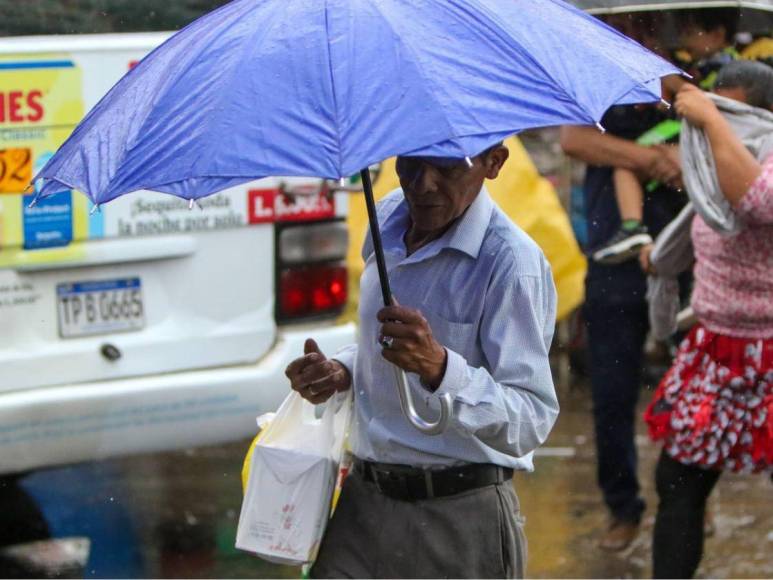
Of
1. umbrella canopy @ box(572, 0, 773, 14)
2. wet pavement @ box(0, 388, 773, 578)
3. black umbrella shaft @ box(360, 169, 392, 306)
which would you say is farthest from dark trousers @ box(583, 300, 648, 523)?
black umbrella shaft @ box(360, 169, 392, 306)

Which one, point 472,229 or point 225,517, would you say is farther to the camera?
point 225,517

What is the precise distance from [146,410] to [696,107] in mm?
2031

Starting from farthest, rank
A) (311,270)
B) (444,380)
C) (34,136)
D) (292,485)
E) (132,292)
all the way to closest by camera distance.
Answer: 1. (311,270)
2. (132,292)
3. (34,136)
4. (292,485)
5. (444,380)

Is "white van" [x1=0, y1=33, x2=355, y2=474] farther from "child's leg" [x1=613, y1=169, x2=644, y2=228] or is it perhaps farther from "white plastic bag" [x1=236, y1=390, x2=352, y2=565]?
"white plastic bag" [x1=236, y1=390, x2=352, y2=565]

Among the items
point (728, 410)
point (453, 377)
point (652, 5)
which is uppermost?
point (652, 5)

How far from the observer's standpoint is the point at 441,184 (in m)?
3.03

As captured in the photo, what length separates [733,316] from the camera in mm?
4438

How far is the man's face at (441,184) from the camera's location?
299cm

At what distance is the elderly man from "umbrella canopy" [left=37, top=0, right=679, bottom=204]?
0.87 feet

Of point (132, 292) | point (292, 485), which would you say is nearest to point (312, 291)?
point (132, 292)

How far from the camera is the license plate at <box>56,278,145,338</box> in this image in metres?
4.89

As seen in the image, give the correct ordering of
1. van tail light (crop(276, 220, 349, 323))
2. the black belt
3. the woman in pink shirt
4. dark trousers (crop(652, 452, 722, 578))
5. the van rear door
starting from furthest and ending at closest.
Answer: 1. van tail light (crop(276, 220, 349, 323))
2. the van rear door
3. dark trousers (crop(652, 452, 722, 578))
4. the woman in pink shirt
5. the black belt

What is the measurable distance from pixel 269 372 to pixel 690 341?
4.87 ft

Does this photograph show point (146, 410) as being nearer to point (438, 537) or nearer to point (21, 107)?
point (21, 107)
